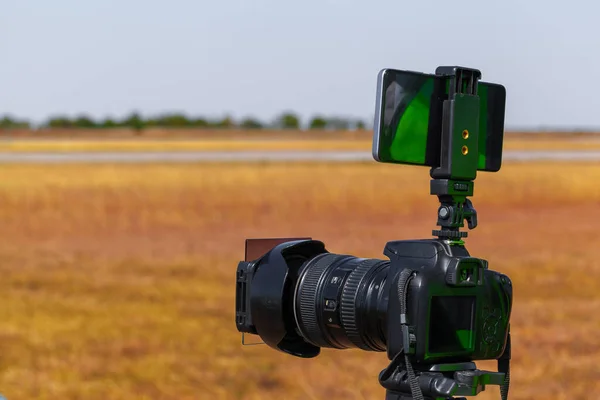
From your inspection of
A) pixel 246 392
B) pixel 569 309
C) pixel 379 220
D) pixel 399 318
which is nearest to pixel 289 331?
pixel 399 318

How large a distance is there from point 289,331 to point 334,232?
1239cm

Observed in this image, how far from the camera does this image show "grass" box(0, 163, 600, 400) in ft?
23.3

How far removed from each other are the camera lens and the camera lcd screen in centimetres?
20

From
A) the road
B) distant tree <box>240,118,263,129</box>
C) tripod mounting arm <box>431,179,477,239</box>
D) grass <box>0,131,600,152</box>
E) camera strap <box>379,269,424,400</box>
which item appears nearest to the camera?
camera strap <box>379,269,424,400</box>

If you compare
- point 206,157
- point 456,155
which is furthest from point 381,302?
point 206,157

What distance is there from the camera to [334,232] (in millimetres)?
15656

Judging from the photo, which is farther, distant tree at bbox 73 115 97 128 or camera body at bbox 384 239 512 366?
distant tree at bbox 73 115 97 128

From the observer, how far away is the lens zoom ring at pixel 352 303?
9.77 feet

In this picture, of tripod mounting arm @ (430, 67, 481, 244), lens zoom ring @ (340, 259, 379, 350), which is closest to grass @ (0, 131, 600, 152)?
lens zoom ring @ (340, 259, 379, 350)

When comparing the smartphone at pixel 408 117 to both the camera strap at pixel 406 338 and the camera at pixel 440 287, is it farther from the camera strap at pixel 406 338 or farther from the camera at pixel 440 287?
the camera strap at pixel 406 338

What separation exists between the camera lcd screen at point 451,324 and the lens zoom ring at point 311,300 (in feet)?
1.85

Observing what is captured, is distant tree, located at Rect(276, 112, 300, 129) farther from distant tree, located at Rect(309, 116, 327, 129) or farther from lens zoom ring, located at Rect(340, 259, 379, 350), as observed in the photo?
lens zoom ring, located at Rect(340, 259, 379, 350)

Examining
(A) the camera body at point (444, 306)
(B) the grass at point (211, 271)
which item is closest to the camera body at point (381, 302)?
(A) the camera body at point (444, 306)

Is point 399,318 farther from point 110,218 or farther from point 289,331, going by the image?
point 110,218
